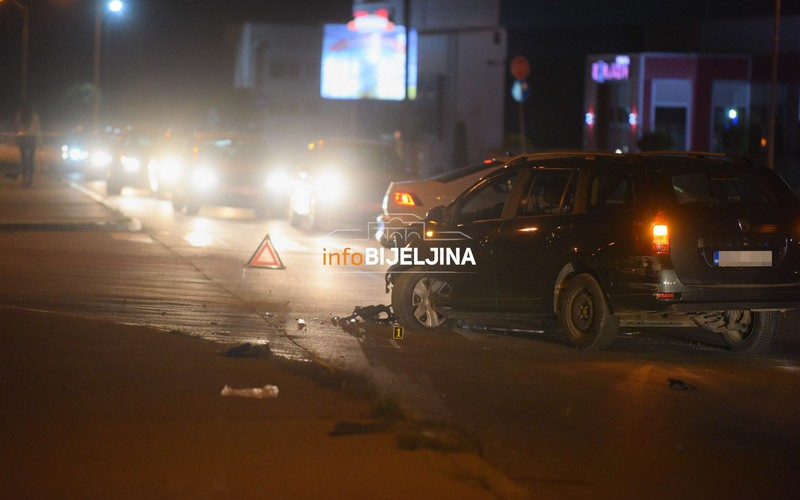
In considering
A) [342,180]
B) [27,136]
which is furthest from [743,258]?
[27,136]

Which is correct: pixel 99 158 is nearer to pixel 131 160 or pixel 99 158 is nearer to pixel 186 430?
pixel 131 160

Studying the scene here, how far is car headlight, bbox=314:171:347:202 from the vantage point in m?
22.3

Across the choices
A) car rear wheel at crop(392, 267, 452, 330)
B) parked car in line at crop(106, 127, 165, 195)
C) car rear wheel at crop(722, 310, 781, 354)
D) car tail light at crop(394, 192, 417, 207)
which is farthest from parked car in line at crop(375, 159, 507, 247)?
parked car in line at crop(106, 127, 165, 195)

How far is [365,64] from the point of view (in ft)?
178

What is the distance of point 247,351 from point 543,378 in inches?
92.4

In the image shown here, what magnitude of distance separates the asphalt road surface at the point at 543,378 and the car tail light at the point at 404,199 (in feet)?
6.64

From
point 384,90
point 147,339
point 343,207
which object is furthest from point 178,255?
point 384,90

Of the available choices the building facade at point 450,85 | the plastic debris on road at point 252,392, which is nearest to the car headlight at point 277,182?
the building facade at point 450,85

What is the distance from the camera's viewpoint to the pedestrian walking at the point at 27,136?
3262 cm

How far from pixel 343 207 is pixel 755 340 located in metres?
12.7

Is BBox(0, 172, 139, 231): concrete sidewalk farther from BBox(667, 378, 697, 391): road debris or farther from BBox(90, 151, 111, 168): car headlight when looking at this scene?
BBox(667, 378, 697, 391): road debris

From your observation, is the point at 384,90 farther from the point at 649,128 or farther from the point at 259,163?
the point at 259,163

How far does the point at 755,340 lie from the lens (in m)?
10.4

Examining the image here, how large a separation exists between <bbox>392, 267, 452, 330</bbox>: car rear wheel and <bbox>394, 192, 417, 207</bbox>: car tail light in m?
6.31
